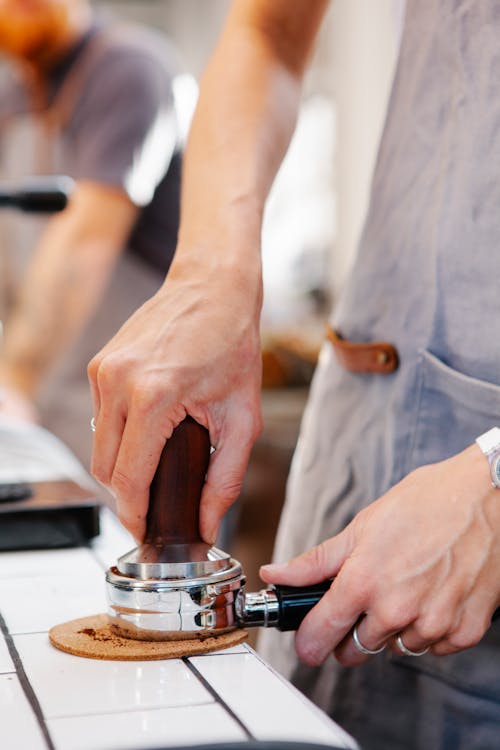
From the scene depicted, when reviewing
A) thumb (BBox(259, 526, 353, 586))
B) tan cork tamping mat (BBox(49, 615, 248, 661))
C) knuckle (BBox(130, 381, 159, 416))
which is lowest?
tan cork tamping mat (BBox(49, 615, 248, 661))

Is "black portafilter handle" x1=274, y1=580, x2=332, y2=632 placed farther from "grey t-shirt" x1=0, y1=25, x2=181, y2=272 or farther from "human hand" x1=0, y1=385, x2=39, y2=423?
"grey t-shirt" x1=0, y1=25, x2=181, y2=272

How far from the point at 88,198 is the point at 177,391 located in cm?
136

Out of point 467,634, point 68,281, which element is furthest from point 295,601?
point 68,281

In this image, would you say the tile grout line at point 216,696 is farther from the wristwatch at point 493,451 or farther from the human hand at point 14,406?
the human hand at point 14,406

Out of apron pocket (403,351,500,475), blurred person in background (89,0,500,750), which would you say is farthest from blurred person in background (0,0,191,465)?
apron pocket (403,351,500,475)

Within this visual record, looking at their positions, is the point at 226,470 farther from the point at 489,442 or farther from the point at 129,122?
the point at 129,122

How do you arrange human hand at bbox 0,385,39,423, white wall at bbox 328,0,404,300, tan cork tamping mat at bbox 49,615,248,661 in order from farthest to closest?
1. white wall at bbox 328,0,404,300
2. human hand at bbox 0,385,39,423
3. tan cork tamping mat at bbox 49,615,248,661

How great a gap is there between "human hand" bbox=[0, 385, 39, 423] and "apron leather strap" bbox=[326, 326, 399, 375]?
2.30 ft

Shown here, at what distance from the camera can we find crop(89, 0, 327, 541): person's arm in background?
63 centimetres

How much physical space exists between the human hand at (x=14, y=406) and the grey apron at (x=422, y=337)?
695mm

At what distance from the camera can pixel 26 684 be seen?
549 millimetres

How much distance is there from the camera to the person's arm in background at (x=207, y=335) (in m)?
0.63

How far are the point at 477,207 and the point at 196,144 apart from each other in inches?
9.9

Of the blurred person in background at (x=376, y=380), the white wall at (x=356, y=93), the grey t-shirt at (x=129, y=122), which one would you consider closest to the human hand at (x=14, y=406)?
the grey t-shirt at (x=129, y=122)
